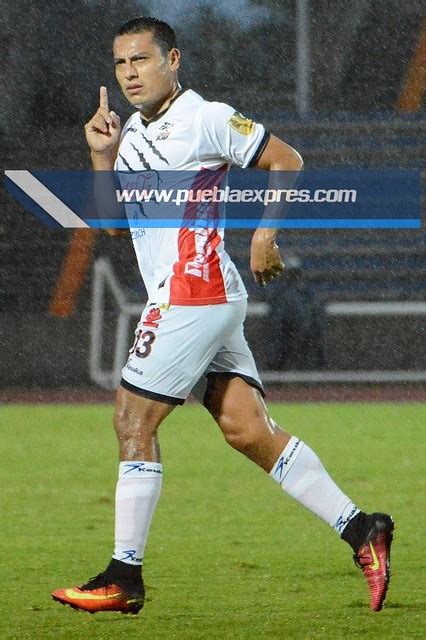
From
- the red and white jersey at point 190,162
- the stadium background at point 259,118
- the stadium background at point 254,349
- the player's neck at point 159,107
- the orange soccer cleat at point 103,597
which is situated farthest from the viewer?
the stadium background at point 259,118

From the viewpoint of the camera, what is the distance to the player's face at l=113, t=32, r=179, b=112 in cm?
493

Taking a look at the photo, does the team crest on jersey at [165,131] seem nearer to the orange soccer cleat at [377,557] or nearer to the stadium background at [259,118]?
the orange soccer cleat at [377,557]

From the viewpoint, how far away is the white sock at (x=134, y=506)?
15.7 feet

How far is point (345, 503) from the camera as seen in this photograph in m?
5.01

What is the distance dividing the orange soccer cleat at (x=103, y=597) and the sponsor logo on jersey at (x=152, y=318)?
0.81m

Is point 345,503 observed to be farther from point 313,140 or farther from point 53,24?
point 53,24

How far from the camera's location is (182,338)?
4863mm

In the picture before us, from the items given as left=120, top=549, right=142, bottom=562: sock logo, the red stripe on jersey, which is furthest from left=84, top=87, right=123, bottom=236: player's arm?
left=120, top=549, right=142, bottom=562: sock logo

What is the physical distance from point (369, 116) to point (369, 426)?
957 cm

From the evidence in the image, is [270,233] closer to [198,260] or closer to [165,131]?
[198,260]

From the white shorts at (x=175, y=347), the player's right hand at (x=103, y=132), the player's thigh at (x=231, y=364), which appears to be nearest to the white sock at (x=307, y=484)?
the player's thigh at (x=231, y=364)

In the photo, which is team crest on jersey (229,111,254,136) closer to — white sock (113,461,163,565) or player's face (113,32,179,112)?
player's face (113,32,179,112)

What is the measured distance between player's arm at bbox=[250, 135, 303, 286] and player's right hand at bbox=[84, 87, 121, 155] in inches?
20.6

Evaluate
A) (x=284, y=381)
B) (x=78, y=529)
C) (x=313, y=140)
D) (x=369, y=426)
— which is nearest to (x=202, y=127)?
(x=78, y=529)
